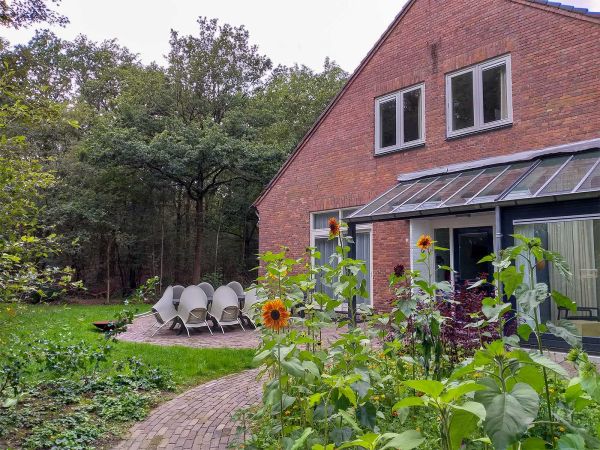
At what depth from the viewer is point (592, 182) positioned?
18.9 feet

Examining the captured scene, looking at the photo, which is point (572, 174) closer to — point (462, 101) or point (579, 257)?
point (579, 257)

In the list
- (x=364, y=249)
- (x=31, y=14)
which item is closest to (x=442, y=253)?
(x=364, y=249)

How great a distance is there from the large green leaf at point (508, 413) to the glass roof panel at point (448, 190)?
251 inches

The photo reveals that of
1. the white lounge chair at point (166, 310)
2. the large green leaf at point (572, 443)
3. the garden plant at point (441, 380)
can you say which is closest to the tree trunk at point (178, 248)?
the white lounge chair at point (166, 310)

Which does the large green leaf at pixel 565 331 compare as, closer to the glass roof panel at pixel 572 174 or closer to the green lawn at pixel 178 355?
the green lawn at pixel 178 355

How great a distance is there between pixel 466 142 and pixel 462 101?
0.94m

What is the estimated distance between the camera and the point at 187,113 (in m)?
20.8

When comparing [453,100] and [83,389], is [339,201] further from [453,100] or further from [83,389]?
[83,389]

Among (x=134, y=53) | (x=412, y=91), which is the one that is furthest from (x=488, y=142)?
(x=134, y=53)

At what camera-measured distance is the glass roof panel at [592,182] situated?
5601 millimetres

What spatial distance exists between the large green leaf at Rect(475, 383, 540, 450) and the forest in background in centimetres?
1705

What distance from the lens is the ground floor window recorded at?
21.2ft

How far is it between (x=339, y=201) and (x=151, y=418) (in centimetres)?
771

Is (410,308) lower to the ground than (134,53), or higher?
lower
